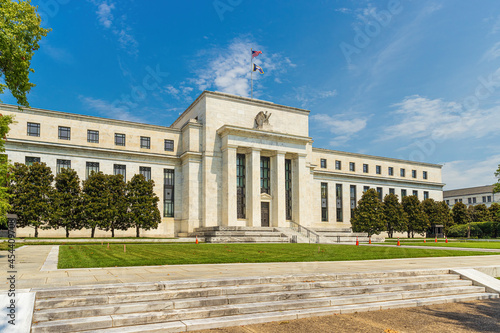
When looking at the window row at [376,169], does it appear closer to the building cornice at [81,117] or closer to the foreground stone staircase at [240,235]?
the foreground stone staircase at [240,235]

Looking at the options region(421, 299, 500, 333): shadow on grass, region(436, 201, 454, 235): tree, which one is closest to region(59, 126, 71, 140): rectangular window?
region(421, 299, 500, 333): shadow on grass

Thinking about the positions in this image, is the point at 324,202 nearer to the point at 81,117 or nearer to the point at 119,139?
the point at 119,139


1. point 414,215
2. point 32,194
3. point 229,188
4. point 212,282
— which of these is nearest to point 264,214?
point 229,188

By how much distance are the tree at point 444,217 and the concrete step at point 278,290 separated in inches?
2456

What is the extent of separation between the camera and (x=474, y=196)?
4961 inches

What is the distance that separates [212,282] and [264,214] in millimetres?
42700

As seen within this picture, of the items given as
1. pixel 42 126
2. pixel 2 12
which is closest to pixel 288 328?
pixel 2 12

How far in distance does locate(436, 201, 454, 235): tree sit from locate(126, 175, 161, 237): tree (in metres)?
52.8

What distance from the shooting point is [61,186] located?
42.8 meters

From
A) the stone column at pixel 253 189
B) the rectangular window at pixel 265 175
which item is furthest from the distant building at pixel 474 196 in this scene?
the stone column at pixel 253 189

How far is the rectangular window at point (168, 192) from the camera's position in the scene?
52031 millimetres

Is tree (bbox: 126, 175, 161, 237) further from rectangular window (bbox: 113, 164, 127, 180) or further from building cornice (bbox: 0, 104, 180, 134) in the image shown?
building cornice (bbox: 0, 104, 180, 134)

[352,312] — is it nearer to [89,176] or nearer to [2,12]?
[2,12]

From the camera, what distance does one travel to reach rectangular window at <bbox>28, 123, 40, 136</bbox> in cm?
4566
